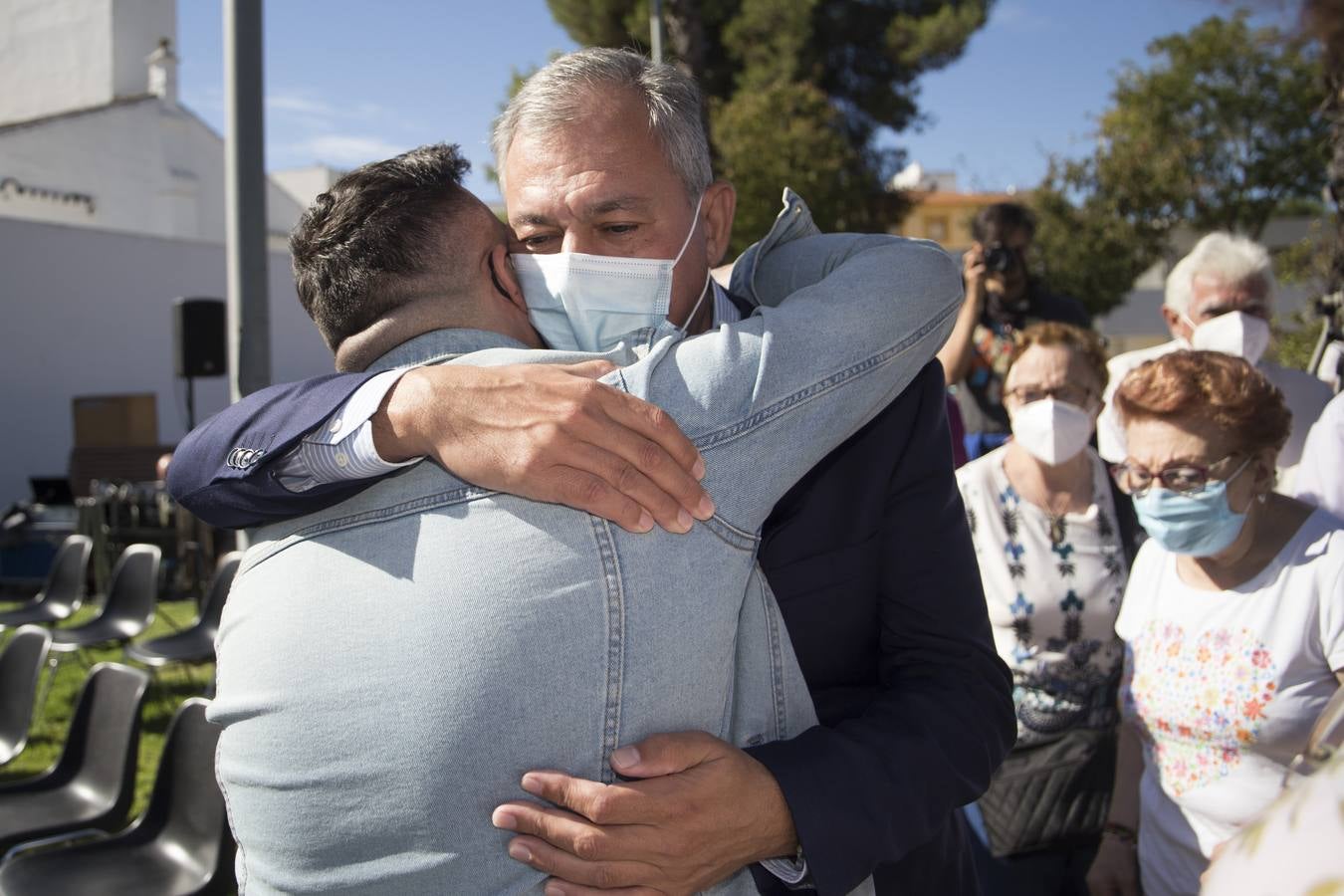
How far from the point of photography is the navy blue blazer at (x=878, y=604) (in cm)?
123

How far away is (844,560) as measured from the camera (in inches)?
52.4

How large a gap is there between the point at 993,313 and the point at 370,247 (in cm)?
383

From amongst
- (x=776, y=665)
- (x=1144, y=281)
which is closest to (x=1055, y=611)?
(x=776, y=665)

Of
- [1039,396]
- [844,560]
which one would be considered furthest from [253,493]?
[1039,396]

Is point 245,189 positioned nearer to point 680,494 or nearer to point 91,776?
point 91,776

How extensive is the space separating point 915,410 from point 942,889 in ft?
2.15

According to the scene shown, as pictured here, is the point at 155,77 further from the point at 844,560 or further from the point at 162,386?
the point at 844,560

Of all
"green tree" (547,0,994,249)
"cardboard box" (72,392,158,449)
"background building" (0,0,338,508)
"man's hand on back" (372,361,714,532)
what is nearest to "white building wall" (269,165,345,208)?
"background building" (0,0,338,508)

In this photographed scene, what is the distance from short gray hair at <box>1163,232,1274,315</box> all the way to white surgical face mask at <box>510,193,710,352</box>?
258cm

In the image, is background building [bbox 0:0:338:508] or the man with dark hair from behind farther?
background building [bbox 0:0:338:508]

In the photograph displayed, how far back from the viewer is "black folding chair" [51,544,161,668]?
19.7 feet

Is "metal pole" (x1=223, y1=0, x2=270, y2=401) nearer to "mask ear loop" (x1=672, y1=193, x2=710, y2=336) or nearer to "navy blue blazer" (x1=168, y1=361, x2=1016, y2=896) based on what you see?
"mask ear loop" (x1=672, y1=193, x2=710, y2=336)

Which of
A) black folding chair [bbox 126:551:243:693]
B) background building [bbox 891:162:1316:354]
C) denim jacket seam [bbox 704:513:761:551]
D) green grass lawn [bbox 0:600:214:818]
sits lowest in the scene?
green grass lawn [bbox 0:600:214:818]

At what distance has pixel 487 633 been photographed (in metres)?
1.01
